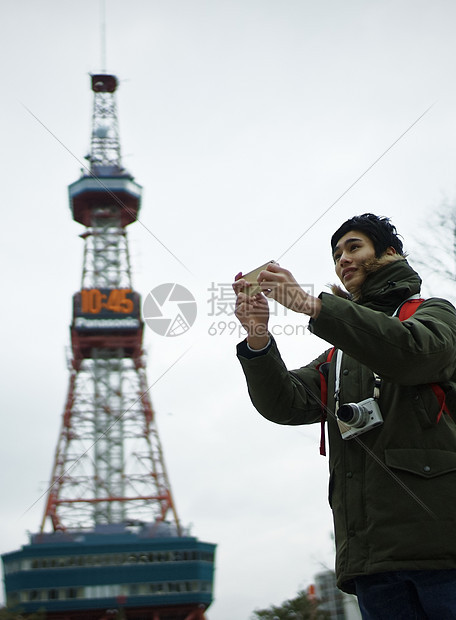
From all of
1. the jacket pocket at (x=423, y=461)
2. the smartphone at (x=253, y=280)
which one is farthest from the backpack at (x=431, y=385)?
the smartphone at (x=253, y=280)

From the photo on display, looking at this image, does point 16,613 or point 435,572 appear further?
Answer: point 16,613

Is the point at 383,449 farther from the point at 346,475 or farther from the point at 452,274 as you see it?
the point at 452,274

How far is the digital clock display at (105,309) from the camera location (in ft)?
194

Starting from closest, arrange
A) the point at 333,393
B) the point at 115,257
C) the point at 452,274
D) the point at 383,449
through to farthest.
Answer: the point at 383,449 → the point at 333,393 → the point at 452,274 → the point at 115,257

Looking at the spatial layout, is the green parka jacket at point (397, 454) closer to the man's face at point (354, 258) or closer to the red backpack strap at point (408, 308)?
the red backpack strap at point (408, 308)

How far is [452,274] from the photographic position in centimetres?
1457

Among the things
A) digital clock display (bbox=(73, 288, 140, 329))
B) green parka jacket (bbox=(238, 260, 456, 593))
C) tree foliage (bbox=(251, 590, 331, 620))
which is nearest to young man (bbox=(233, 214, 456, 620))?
green parka jacket (bbox=(238, 260, 456, 593))

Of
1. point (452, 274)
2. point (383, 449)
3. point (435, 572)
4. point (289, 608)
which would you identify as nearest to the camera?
point (435, 572)

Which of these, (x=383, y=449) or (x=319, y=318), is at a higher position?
(x=319, y=318)

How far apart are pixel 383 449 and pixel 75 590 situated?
54.1 metres

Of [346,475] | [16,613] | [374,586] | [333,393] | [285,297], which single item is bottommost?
[374,586]

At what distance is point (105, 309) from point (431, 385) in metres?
58.0

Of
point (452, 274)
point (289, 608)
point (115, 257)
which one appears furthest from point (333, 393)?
point (115, 257)

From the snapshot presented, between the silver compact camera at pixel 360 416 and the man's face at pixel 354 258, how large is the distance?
1.78 feet
